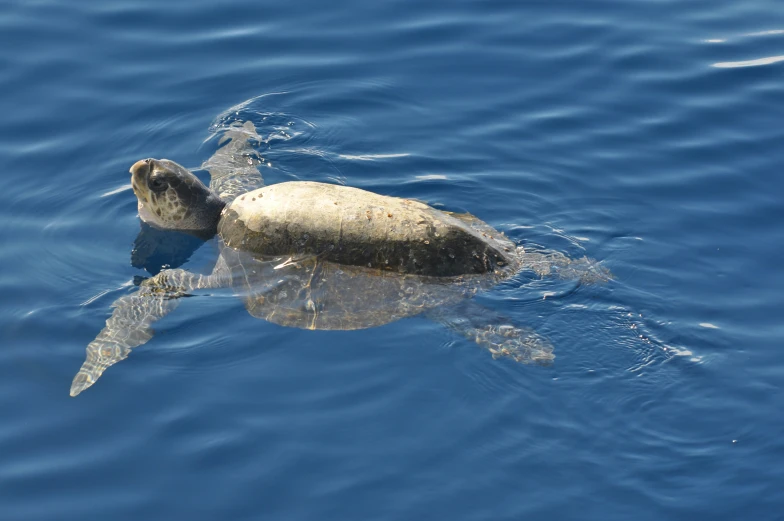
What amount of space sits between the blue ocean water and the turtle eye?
0.63 m

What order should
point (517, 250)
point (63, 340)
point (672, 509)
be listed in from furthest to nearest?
point (517, 250)
point (63, 340)
point (672, 509)

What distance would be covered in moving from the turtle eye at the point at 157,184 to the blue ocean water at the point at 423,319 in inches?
24.7

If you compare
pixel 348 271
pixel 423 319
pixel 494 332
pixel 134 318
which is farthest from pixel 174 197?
pixel 494 332

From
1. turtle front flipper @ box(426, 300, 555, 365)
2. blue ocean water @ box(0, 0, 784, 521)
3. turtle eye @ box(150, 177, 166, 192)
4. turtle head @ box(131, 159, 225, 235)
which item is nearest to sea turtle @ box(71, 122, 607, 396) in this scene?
turtle front flipper @ box(426, 300, 555, 365)

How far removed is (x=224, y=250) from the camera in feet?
27.3

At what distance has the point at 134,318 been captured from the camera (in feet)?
24.5

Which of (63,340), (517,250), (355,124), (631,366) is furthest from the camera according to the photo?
(355,124)

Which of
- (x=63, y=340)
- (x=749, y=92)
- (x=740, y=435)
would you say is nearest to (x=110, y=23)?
(x=63, y=340)

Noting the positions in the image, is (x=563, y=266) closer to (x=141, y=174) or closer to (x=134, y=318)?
(x=134, y=318)

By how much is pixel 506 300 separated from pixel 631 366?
49.3 inches

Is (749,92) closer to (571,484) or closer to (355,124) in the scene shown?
(355,124)

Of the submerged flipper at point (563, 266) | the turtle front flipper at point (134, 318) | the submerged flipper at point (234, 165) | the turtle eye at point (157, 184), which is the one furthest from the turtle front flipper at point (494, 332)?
the turtle eye at point (157, 184)

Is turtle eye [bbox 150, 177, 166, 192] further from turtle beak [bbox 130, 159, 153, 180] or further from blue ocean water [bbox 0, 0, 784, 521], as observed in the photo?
blue ocean water [bbox 0, 0, 784, 521]

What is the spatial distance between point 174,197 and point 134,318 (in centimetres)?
159
